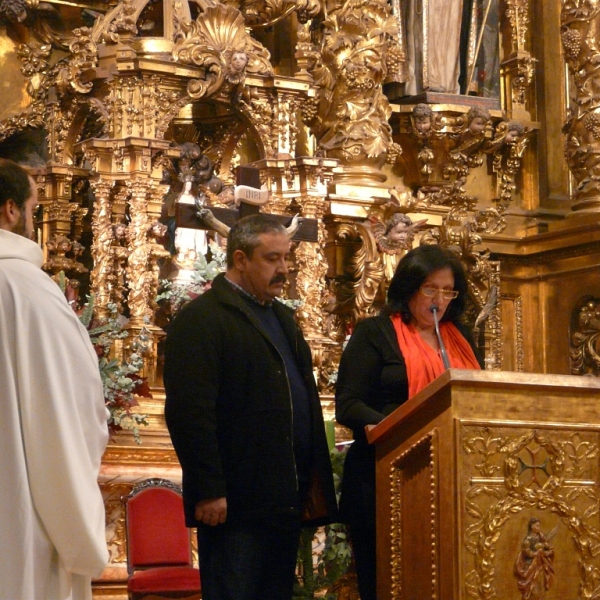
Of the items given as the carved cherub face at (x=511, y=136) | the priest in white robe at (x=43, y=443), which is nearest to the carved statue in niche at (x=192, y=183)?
the carved cherub face at (x=511, y=136)

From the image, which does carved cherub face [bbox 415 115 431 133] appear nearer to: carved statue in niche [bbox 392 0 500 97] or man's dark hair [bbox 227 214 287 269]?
carved statue in niche [bbox 392 0 500 97]

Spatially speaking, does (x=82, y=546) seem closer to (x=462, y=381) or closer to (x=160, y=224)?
(x=462, y=381)

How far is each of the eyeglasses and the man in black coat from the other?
0.58m

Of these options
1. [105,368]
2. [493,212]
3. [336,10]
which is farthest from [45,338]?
[493,212]

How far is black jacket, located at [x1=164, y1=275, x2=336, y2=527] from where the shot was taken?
413 centimetres

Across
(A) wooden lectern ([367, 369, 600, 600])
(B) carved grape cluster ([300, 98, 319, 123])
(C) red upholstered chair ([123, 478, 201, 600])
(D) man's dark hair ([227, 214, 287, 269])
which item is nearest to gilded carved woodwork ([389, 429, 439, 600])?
(A) wooden lectern ([367, 369, 600, 600])

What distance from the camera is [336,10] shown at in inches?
352

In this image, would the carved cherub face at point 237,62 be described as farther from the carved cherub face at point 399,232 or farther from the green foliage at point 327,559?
the green foliage at point 327,559

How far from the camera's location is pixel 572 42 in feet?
31.5

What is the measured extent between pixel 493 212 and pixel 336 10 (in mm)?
1873

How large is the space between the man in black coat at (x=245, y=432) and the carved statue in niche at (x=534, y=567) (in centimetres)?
63

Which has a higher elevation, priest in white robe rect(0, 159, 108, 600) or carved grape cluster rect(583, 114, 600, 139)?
carved grape cluster rect(583, 114, 600, 139)

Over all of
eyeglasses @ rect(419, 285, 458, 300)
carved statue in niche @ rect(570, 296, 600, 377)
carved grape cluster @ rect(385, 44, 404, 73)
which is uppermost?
carved grape cluster @ rect(385, 44, 404, 73)

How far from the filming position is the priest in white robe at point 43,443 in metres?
3.32
